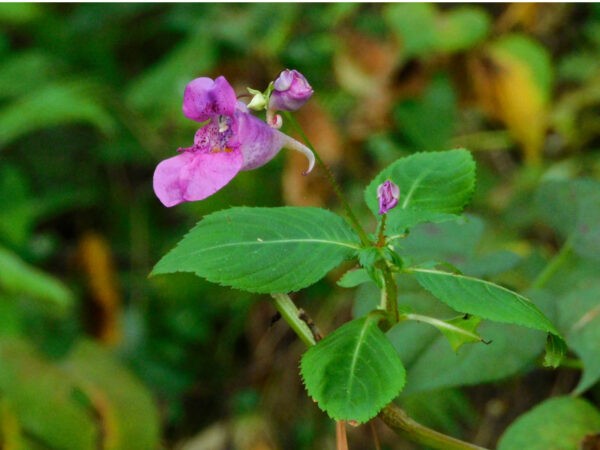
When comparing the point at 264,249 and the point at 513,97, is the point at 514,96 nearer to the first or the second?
the point at 513,97

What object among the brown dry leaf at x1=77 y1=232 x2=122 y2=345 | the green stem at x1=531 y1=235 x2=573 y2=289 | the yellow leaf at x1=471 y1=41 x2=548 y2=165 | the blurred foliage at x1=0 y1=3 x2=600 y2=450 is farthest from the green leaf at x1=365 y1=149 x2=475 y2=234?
the brown dry leaf at x1=77 y1=232 x2=122 y2=345

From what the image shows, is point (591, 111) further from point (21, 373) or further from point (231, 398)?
point (21, 373)

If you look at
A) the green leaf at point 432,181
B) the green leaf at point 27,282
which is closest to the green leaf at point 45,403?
the green leaf at point 27,282

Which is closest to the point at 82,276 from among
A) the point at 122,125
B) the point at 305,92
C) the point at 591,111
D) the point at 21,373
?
the point at 122,125

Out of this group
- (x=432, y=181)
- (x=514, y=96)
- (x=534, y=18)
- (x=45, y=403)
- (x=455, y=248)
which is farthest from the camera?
(x=534, y=18)

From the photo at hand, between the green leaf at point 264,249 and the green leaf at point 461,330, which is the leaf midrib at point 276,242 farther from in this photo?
the green leaf at point 461,330

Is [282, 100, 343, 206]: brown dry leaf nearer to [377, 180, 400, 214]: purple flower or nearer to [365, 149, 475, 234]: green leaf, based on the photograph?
[365, 149, 475, 234]: green leaf

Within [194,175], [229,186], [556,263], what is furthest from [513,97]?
[194,175]
